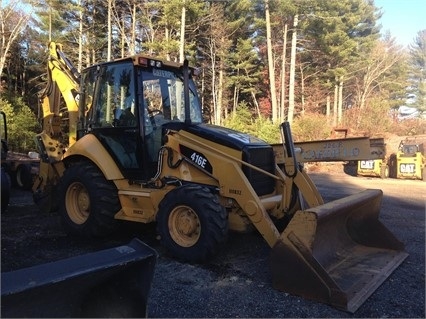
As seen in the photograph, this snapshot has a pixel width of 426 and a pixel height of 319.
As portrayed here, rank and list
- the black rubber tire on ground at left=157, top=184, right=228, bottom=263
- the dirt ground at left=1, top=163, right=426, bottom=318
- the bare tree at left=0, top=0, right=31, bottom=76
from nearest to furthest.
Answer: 1. the dirt ground at left=1, top=163, right=426, bottom=318
2. the black rubber tire on ground at left=157, top=184, right=228, bottom=263
3. the bare tree at left=0, top=0, right=31, bottom=76

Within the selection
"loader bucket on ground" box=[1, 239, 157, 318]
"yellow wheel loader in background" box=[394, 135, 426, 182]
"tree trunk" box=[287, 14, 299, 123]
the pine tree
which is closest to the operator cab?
"loader bucket on ground" box=[1, 239, 157, 318]

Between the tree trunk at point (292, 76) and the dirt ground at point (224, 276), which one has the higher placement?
the tree trunk at point (292, 76)

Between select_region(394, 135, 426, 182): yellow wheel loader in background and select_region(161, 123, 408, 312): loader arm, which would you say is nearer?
select_region(161, 123, 408, 312): loader arm

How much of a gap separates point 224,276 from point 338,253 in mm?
1393

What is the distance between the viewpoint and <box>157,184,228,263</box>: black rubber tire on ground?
4.63 meters

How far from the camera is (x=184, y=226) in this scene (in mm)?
4941

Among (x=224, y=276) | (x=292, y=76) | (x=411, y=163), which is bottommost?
(x=224, y=276)

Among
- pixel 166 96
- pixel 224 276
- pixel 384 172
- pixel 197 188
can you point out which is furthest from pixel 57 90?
pixel 384 172

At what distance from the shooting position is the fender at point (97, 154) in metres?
5.91

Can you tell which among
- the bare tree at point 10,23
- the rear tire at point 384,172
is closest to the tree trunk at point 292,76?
the rear tire at point 384,172

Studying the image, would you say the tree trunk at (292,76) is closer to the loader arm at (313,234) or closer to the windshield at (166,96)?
the windshield at (166,96)

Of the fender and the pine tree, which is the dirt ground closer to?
the fender

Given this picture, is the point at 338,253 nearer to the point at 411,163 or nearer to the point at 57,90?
the point at 57,90

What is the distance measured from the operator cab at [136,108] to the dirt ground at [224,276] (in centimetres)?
129
